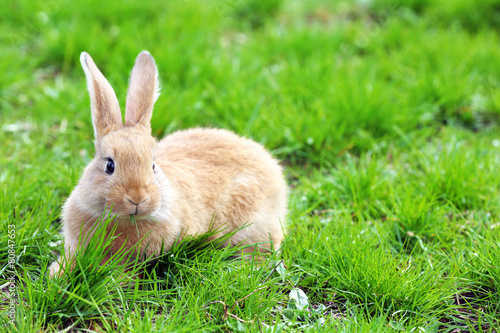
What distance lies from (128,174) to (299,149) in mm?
2151

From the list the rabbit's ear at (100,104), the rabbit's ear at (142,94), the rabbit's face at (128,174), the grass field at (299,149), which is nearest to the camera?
the rabbit's face at (128,174)

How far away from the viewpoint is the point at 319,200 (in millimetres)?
4051

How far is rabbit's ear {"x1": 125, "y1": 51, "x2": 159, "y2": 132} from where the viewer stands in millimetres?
3229

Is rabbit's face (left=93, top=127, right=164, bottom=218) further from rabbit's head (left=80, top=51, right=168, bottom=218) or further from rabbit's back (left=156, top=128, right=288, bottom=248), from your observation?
rabbit's back (left=156, top=128, right=288, bottom=248)

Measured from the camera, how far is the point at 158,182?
3000 millimetres

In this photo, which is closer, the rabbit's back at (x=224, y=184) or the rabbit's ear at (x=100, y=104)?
the rabbit's ear at (x=100, y=104)

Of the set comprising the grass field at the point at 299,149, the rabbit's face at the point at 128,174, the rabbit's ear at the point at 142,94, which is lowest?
the grass field at the point at 299,149

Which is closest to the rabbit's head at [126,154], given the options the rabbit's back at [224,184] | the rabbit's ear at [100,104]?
the rabbit's ear at [100,104]

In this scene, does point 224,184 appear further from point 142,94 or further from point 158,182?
point 142,94

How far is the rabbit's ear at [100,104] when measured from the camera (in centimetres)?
308

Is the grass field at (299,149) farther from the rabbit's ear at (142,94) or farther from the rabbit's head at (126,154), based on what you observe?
the rabbit's ear at (142,94)

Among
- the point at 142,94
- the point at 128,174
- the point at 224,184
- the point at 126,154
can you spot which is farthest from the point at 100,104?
the point at 224,184

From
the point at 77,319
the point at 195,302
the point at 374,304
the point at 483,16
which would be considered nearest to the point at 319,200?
the point at 374,304

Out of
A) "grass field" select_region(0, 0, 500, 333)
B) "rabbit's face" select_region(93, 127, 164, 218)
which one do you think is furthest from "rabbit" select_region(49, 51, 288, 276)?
"grass field" select_region(0, 0, 500, 333)
